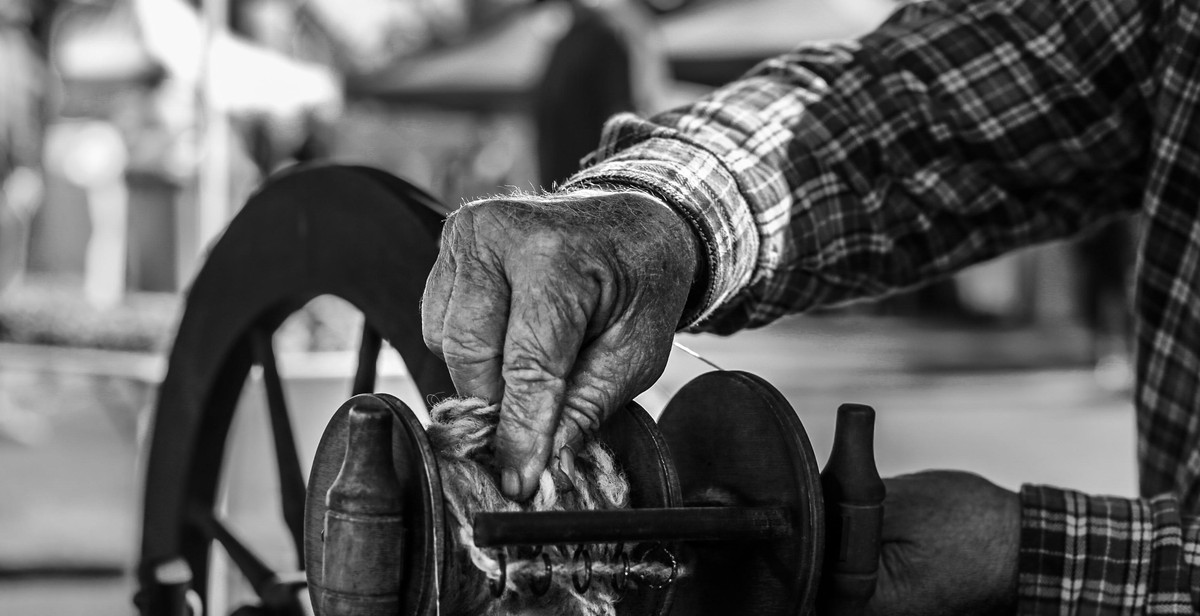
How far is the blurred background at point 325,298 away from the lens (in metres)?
3.75

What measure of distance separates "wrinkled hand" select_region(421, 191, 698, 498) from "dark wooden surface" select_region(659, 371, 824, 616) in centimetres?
6

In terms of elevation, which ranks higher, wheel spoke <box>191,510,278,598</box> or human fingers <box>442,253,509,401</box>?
human fingers <box>442,253,509,401</box>

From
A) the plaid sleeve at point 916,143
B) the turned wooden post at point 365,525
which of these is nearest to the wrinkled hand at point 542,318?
the turned wooden post at point 365,525

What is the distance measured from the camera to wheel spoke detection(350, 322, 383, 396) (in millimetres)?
1148

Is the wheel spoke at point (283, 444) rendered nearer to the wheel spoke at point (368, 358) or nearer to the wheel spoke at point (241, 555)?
the wheel spoke at point (241, 555)

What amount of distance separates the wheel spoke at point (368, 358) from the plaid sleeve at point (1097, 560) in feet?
2.05

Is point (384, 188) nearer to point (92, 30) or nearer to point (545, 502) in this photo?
point (545, 502)

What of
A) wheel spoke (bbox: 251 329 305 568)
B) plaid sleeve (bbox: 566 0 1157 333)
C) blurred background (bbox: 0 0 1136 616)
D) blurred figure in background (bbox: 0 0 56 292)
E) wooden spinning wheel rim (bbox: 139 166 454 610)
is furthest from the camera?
blurred figure in background (bbox: 0 0 56 292)

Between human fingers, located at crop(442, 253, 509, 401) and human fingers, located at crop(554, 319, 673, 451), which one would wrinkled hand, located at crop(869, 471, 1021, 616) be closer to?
human fingers, located at crop(554, 319, 673, 451)

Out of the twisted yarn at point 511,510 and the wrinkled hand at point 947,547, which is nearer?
the twisted yarn at point 511,510

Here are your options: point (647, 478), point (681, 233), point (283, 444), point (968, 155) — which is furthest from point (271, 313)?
point (968, 155)

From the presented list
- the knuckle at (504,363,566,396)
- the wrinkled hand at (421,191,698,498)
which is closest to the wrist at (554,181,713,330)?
the wrinkled hand at (421,191,698,498)

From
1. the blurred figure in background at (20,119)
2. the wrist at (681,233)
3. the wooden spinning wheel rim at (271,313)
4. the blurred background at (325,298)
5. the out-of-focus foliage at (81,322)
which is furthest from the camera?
the blurred figure in background at (20,119)

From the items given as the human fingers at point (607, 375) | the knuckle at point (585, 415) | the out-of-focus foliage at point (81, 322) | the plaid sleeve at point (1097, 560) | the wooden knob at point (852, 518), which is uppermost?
the human fingers at point (607, 375)
